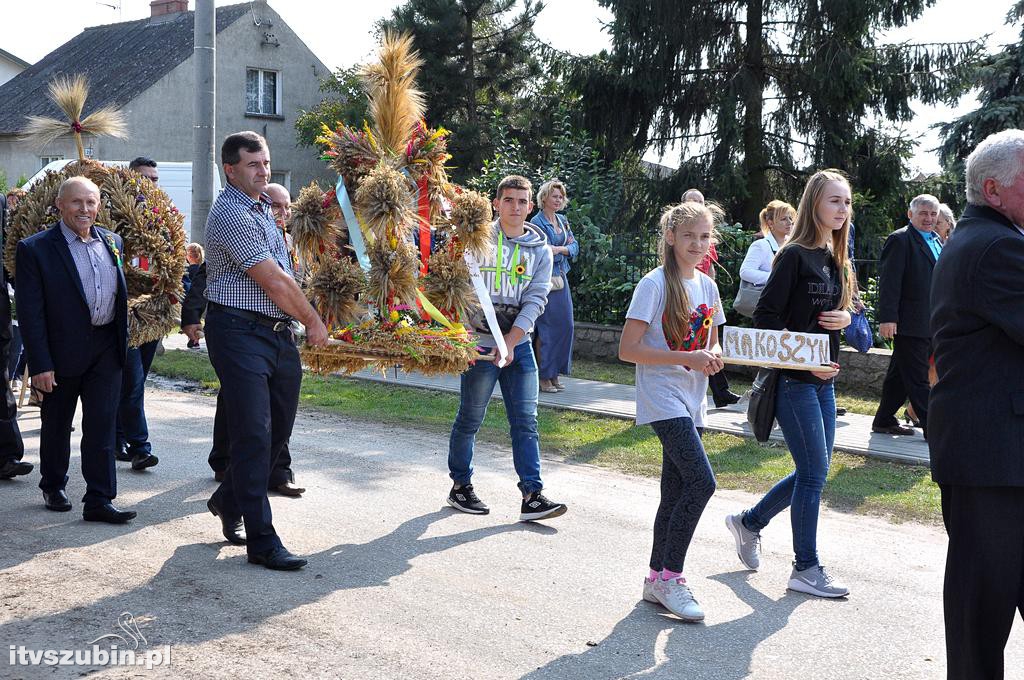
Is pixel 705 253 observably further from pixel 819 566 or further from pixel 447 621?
pixel 447 621

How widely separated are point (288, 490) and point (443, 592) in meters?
2.25

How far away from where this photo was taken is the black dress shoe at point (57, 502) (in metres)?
6.52

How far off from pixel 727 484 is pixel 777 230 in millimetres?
2982

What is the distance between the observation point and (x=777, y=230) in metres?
9.77

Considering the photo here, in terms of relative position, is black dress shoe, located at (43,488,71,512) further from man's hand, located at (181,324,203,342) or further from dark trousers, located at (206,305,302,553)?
man's hand, located at (181,324,203,342)

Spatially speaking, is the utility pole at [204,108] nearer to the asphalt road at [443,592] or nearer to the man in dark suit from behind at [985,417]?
the asphalt road at [443,592]

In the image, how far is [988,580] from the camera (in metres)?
3.61

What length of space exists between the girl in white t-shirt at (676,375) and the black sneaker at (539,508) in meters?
1.42

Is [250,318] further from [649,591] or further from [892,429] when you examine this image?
[892,429]

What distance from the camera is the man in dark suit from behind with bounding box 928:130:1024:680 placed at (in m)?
3.56

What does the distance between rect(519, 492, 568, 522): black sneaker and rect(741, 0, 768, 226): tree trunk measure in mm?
13111

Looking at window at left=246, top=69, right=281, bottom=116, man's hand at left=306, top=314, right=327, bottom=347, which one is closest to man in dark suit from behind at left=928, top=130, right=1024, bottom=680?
man's hand at left=306, top=314, right=327, bottom=347

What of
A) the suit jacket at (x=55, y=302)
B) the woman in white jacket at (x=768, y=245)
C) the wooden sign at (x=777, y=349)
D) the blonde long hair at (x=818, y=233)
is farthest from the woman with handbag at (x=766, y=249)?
the suit jacket at (x=55, y=302)

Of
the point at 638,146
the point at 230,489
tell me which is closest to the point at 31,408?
the point at 230,489
